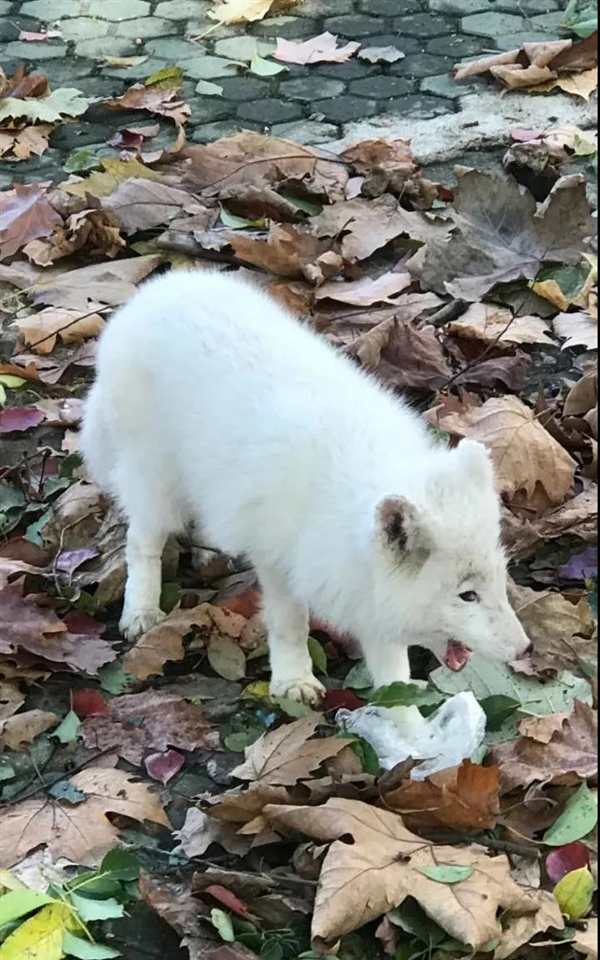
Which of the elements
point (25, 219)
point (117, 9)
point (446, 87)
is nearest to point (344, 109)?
point (446, 87)

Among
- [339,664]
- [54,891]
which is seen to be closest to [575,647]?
[339,664]

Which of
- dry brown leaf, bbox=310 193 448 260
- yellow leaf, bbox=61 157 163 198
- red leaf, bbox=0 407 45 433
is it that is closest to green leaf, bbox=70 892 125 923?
red leaf, bbox=0 407 45 433

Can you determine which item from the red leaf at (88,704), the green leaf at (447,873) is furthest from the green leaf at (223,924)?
the red leaf at (88,704)

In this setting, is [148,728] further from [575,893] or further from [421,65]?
[421,65]

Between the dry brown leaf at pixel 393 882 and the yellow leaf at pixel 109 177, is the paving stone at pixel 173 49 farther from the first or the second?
the dry brown leaf at pixel 393 882

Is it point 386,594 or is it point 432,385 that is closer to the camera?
point 386,594

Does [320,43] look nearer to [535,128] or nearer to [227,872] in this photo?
[535,128]

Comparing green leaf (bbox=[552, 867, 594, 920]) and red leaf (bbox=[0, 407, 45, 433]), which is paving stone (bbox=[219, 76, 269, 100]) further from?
green leaf (bbox=[552, 867, 594, 920])

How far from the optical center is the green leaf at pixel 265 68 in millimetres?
7113

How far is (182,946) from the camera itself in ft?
9.45

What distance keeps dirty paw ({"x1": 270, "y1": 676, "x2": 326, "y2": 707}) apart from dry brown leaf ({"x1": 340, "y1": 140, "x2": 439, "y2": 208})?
289 centimetres

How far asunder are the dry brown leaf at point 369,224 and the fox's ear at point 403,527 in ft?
8.52

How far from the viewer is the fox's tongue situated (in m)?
3.37

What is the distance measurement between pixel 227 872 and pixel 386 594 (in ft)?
2.40
